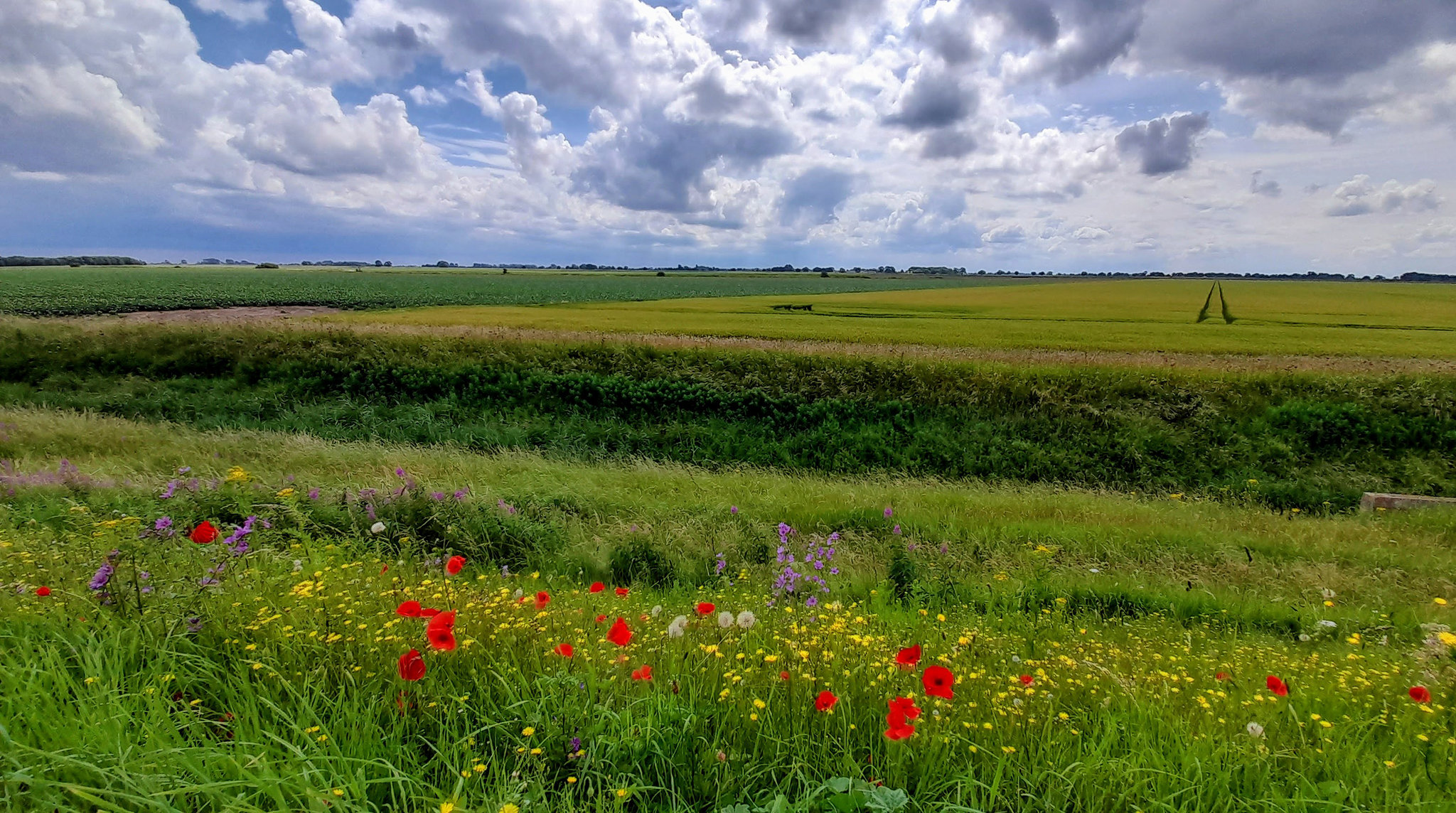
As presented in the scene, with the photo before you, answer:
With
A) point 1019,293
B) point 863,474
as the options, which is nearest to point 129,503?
point 863,474

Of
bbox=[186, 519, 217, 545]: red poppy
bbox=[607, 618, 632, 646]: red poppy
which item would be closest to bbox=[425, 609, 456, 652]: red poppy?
bbox=[607, 618, 632, 646]: red poppy

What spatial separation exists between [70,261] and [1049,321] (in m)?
239

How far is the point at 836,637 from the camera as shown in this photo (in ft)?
12.1

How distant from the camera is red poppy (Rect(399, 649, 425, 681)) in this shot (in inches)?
103

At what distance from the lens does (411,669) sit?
2.64m

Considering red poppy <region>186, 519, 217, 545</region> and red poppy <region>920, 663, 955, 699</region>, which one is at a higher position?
red poppy <region>186, 519, 217, 545</region>

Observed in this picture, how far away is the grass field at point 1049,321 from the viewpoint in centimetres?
2789

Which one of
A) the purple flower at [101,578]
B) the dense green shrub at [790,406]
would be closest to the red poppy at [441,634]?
the purple flower at [101,578]

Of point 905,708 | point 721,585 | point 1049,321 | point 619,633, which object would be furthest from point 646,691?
point 1049,321

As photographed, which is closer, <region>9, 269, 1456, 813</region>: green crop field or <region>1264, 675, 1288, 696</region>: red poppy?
<region>9, 269, 1456, 813</region>: green crop field

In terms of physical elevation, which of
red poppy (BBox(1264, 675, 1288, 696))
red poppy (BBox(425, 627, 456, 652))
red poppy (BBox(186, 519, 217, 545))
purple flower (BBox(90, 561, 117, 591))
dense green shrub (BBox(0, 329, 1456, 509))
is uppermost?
red poppy (BBox(186, 519, 217, 545))

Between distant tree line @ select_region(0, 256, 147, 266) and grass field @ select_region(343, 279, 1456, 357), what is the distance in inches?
7422

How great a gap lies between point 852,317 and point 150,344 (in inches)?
1381

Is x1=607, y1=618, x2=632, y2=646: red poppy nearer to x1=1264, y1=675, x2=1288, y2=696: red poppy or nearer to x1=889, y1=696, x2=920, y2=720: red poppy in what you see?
x1=889, y1=696, x2=920, y2=720: red poppy
